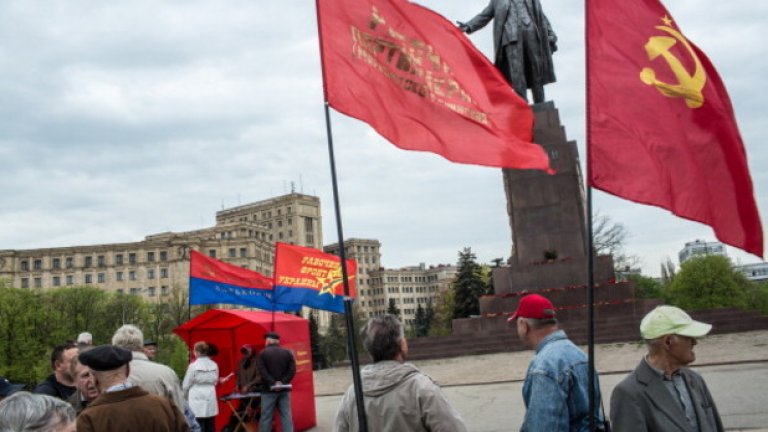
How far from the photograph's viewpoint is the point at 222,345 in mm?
12148

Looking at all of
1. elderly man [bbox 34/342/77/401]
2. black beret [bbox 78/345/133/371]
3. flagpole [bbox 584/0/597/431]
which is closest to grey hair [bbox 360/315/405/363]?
flagpole [bbox 584/0/597/431]

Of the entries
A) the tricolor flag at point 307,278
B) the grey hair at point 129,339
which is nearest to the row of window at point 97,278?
the tricolor flag at point 307,278

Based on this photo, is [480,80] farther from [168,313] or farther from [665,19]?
[168,313]

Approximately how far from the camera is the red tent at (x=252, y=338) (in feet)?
35.4

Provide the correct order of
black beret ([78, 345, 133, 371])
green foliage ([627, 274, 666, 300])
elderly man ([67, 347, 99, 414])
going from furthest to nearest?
1. green foliage ([627, 274, 666, 300])
2. elderly man ([67, 347, 99, 414])
3. black beret ([78, 345, 133, 371])

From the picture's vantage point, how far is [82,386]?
5059 millimetres

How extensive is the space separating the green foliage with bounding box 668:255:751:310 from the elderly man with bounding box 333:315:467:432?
225 ft

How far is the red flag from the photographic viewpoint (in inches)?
171

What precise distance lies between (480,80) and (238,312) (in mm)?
7263

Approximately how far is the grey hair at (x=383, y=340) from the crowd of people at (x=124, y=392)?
46.6 inches

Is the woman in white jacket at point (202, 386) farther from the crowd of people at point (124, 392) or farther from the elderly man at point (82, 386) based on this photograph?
the elderly man at point (82, 386)

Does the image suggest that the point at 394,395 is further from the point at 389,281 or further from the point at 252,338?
the point at 389,281

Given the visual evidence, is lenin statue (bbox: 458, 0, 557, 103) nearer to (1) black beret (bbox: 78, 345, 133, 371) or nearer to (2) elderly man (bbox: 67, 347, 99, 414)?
(2) elderly man (bbox: 67, 347, 99, 414)

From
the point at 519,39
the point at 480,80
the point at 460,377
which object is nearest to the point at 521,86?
the point at 519,39
